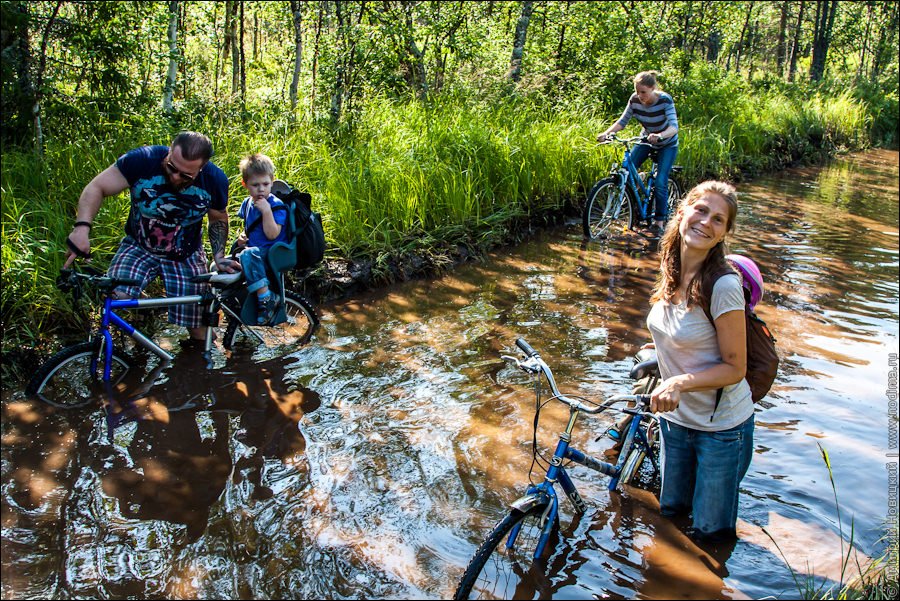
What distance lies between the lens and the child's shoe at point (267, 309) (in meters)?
5.50

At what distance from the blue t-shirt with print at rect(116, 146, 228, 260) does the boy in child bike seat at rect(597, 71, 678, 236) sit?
18.9 feet

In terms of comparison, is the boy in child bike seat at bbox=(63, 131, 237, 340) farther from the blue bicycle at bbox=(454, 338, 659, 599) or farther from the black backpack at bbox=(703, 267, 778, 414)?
the black backpack at bbox=(703, 267, 778, 414)

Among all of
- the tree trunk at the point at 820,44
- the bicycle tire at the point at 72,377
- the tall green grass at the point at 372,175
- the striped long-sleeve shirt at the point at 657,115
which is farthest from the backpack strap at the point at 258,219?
the tree trunk at the point at 820,44

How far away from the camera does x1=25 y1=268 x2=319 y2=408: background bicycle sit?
190 inches

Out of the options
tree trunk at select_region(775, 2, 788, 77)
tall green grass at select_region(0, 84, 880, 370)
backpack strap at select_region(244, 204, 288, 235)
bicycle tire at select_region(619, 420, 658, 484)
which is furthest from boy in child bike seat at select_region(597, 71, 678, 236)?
tree trunk at select_region(775, 2, 788, 77)

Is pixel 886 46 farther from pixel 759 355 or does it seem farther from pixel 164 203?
pixel 164 203

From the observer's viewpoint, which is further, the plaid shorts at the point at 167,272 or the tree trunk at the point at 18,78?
the tree trunk at the point at 18,78

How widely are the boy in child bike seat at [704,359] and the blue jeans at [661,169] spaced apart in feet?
21.9

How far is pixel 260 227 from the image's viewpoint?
5547 millimetres

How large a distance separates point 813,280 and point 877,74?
3181cm

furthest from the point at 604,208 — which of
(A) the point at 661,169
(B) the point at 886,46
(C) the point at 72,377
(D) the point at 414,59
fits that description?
(B) the point at 886,46

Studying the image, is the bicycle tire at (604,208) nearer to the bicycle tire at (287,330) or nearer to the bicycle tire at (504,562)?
the bicycle tire at (287,330)

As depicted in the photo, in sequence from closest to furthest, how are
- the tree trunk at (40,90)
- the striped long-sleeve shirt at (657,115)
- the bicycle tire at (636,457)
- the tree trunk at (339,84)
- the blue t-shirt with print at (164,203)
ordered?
the bicycle tire at (636,457), the blue t-shirt with print at (164,203), the tree trunk at (40,90), the striped long-sleeve shirt at (657,115), the tree trunk at (339,84)

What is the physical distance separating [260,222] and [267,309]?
2.18 ft
